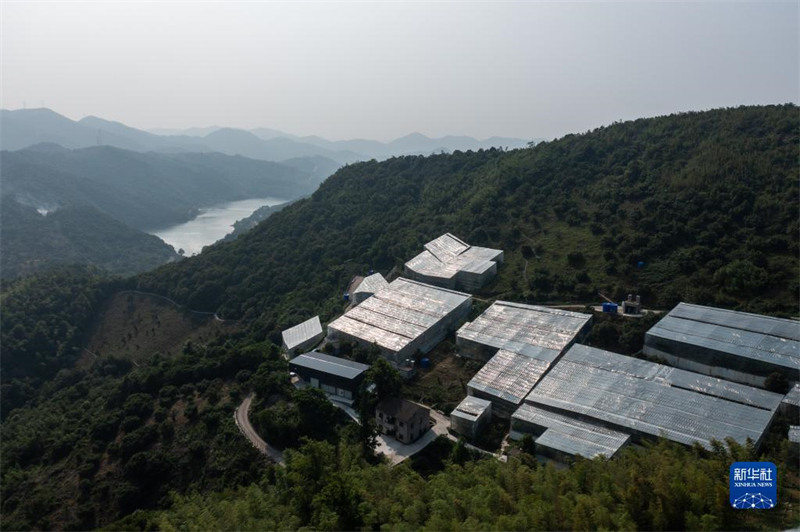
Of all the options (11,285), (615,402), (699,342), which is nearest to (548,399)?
(615,402)

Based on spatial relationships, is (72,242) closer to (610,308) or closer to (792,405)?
(610,308)

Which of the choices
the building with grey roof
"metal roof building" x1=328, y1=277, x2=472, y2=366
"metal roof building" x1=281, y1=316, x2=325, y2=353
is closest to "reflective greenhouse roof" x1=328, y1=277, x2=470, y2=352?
"metal roof building" x1=328, y1=277, x2=472, y2=366

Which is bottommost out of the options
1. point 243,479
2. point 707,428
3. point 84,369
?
point 84,369

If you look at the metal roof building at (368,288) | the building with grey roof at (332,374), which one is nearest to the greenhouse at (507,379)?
the building with grey roof at (332,374)

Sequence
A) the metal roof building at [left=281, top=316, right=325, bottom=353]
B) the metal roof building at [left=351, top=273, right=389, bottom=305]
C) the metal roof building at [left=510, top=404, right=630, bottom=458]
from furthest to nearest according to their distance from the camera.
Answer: the metal roof building at [left=351, top=273, right=389, bottom=305]
the metal roof building at [left=281, top=316, right=325, bottom=353]
the metal roof building at [left=510, top=404, right=630, bottom=458]

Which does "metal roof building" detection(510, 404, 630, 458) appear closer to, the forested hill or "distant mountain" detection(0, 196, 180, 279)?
the forested hill

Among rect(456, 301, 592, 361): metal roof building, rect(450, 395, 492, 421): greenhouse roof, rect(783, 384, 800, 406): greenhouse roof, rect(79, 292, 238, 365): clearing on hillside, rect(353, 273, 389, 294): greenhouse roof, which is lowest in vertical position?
rect(79, 292, 238, 365): clearing on hillside

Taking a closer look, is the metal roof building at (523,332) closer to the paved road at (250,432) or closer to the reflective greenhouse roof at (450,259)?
the reflective greenhouse roof at (450,259)

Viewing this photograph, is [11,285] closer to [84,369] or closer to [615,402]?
[84,369]
